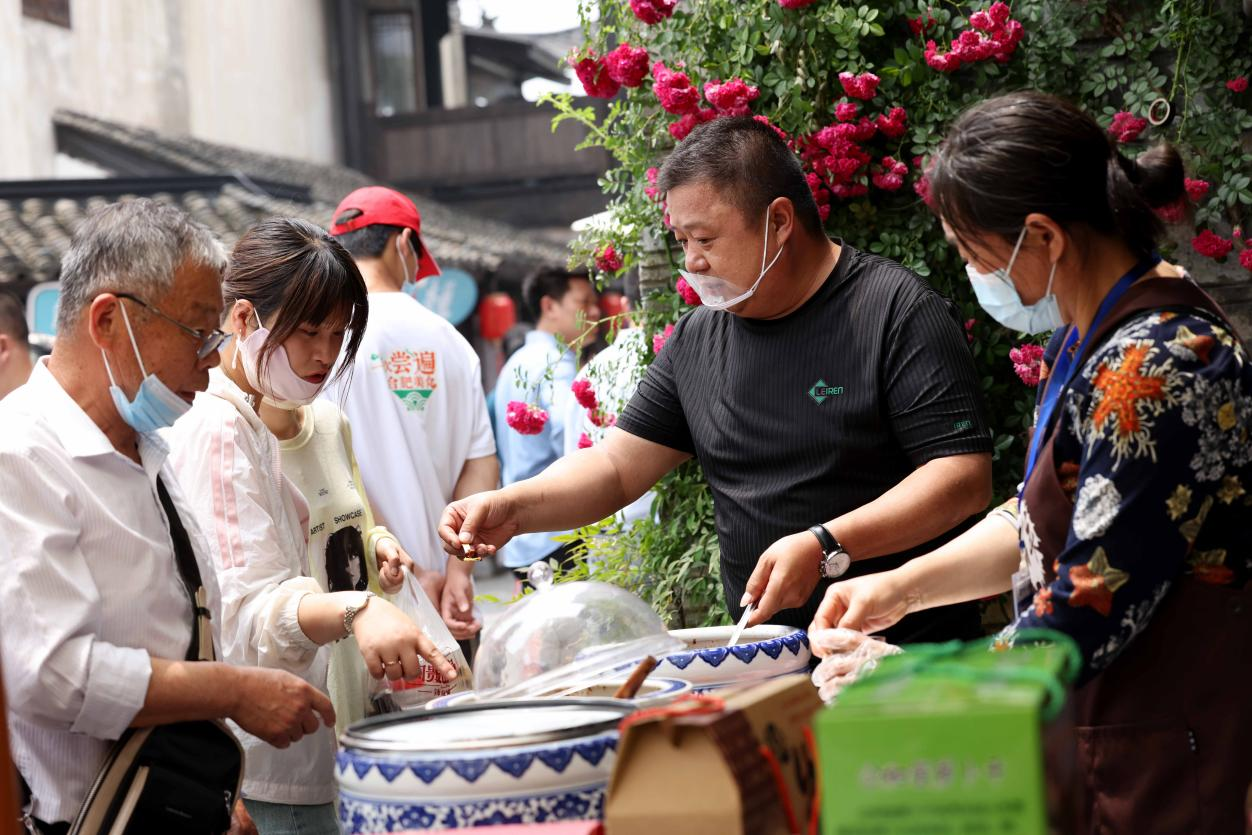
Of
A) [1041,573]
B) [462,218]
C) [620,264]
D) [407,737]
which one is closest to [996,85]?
[620,264]

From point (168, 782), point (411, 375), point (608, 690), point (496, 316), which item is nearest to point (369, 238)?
point (411, 375)

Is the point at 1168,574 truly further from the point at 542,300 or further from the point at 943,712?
the point at 542,300

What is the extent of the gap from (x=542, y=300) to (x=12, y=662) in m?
5.82

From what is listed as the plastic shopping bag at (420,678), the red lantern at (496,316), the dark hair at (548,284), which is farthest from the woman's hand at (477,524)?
the red lantern at (496,316)

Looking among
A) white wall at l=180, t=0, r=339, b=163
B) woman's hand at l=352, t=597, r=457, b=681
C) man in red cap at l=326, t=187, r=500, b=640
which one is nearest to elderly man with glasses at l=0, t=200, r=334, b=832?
woman's hand at l=352, t=597, r=457, b=681

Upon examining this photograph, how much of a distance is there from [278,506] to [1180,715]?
1720 mm

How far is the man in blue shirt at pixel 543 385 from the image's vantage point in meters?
6.64

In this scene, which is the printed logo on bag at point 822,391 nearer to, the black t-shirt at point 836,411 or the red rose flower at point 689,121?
the black t-shirt at point 836,411

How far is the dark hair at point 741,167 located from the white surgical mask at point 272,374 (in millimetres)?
A: 885

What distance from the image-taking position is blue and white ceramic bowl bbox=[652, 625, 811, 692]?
2.13 meters

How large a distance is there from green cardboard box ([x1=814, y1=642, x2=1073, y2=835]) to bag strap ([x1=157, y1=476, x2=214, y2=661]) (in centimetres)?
139

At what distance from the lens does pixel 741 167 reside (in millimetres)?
3098

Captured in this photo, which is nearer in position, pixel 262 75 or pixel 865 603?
pixel 865 603

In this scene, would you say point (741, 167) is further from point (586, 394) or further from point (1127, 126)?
point (586, 394)
